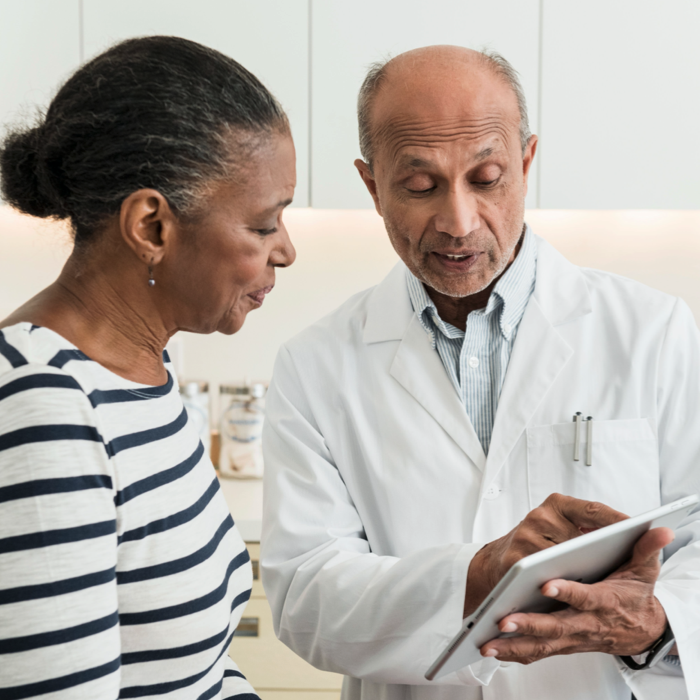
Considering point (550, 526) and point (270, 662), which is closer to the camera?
point (550, 526)

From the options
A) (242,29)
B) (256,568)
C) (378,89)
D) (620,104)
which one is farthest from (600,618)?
(242,29)

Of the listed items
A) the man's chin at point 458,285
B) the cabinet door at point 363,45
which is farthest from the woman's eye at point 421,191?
the cabinet door at point 363,45

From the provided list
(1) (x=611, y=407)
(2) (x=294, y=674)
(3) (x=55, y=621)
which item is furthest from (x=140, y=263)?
(2) (x=294, y=674)

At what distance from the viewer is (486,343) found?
3.48 ft

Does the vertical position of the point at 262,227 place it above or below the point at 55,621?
above

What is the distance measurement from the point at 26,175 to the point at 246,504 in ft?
4.06

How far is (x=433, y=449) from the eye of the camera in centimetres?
99

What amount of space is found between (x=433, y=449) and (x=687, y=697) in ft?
1.34

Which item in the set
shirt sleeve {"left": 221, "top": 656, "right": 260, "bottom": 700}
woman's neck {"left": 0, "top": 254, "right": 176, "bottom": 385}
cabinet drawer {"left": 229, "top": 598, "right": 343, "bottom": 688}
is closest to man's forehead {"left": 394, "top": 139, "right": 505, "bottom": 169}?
woman's neck {"left": 0, "top": 254, "right": 176, "bottom": 385}

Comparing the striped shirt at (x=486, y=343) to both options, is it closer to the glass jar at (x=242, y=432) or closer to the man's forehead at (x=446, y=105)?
the man's forehead at (x=446, y=105)

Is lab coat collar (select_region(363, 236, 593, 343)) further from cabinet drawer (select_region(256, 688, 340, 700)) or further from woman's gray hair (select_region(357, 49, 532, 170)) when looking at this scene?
cabinet drawer (select_region(256, 688, 340, 700))

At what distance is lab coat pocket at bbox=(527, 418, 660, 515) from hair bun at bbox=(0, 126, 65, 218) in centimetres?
66

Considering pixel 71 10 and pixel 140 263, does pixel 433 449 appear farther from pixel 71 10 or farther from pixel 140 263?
pixel 71 10

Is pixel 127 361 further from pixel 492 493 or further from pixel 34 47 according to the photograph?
pixel 34 47
